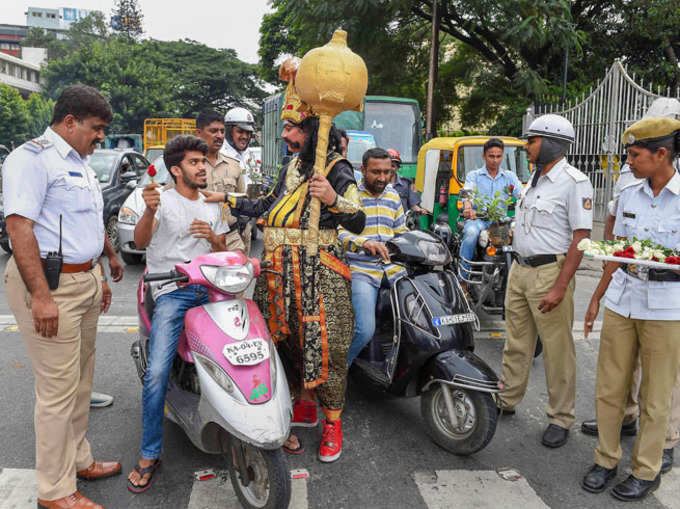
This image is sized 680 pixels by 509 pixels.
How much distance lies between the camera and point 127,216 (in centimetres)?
801

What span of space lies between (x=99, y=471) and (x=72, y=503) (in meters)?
0.36

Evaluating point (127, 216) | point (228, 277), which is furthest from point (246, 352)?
point (127, 216)

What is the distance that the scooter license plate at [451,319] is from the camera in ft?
10.7

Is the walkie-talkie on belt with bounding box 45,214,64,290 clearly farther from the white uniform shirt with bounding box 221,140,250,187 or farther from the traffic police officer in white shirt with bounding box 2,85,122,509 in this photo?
the white uniform shirt with bounding box 221,140,250,187

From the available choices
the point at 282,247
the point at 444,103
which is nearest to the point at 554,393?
the point at 282,247

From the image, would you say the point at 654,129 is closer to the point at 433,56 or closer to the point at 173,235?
the point at 173,235

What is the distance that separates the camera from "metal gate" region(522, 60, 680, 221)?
9180 mm

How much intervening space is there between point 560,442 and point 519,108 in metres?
13.4

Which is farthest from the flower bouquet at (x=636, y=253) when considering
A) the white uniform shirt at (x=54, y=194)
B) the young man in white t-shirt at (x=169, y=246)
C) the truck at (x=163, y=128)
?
A: the truck at (x=163, y=128)

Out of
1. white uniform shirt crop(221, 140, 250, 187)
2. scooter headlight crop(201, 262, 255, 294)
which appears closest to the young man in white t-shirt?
scooter headlight crop(201, 262, 255, 294)

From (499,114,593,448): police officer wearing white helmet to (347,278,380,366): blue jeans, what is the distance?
0.95 m

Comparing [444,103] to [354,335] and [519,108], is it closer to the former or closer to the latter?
[519,108]

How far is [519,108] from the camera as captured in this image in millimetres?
15398

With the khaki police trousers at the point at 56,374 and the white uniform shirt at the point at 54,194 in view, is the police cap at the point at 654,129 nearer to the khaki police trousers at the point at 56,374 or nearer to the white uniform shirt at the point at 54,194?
the white uniform shirt at the point at 54,194
